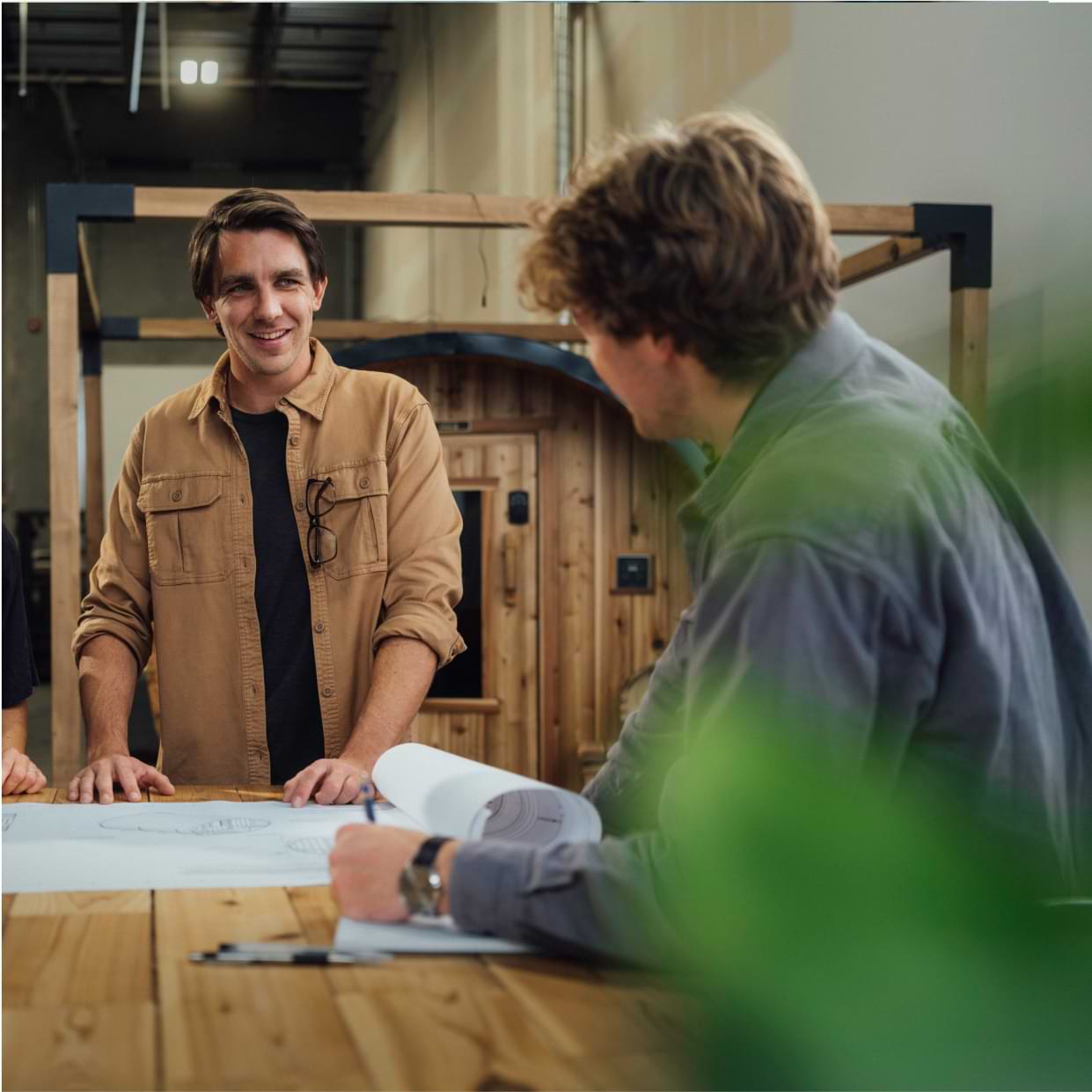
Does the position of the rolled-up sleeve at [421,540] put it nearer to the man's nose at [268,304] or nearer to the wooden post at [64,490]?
the man's nose at [268,304]

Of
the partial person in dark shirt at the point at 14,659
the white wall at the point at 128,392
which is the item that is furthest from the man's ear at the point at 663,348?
the white wall at the point at 128,392

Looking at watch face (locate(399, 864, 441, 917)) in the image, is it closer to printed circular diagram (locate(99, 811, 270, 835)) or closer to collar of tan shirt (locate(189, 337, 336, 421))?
printed circular diagram (locate(99, 811, 270, 835))

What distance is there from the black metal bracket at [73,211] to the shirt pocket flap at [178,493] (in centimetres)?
207

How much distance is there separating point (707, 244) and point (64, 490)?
142 inches

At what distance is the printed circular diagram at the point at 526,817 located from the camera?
1.50 metres

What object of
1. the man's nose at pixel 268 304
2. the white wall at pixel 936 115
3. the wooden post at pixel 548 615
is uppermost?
the white wall at pixel 936 115

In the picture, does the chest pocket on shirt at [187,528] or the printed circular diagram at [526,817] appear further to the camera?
the chest pocket on shirt at [187,528]

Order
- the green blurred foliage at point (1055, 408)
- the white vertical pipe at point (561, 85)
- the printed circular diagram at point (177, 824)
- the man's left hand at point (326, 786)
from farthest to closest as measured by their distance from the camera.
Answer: the white vertical pipe at point (561, 85), the man's left hand at point (326, 786), the printed circular diagram at point (177, 824), the green blurred foliage at point (1055, 408)

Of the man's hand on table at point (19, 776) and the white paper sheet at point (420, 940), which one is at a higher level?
the white paper sheet at point (420, 940)

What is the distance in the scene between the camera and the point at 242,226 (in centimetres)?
244

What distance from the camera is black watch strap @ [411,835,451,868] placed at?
1.22 metres

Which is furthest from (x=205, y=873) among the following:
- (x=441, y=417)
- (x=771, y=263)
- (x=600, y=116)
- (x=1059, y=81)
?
(x=600, y=116)

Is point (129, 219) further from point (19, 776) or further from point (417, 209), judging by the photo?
point (19, 776)

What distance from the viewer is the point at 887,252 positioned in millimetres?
4777
